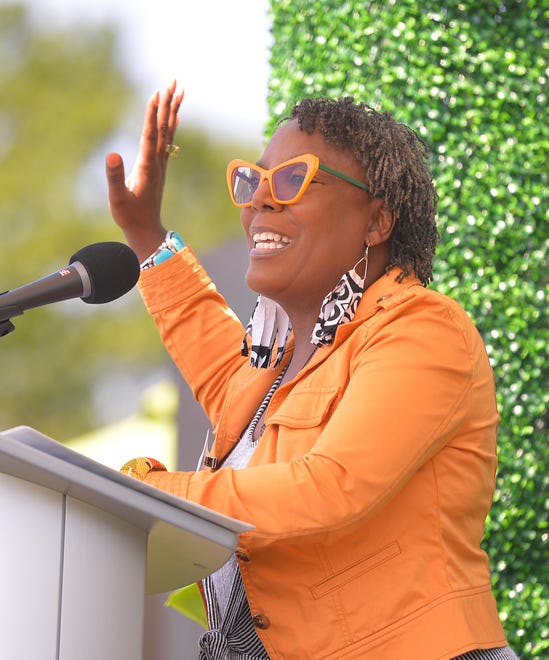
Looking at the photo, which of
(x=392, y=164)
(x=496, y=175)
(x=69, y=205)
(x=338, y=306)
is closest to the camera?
(x=338, y=306)

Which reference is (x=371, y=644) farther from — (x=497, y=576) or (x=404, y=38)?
(x=404, y=38)

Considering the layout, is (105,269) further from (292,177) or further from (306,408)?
(292,177)

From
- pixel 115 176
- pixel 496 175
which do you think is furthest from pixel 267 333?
pixel 496 175

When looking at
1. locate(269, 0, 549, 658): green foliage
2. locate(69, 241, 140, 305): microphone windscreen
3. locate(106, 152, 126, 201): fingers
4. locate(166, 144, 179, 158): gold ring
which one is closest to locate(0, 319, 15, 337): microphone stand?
locate(69, 241, 140, 305): microphone windscreen

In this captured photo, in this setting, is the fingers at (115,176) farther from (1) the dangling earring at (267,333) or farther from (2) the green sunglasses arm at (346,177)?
(2) the green sunglasses arm at (346,177)

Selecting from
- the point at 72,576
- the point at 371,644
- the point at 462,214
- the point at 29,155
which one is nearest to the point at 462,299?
the point at 462,214

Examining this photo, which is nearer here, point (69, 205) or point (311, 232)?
point (311, 232)

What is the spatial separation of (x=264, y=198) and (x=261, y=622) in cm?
93

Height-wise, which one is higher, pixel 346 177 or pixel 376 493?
pixel 346 177

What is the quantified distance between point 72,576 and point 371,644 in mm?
646

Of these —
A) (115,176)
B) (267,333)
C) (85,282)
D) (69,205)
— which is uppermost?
(69,205)

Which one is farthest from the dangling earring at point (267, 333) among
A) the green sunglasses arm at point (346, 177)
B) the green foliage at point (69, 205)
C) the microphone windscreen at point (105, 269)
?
the green foliage at point (69, 205)

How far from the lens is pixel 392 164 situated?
2471mm

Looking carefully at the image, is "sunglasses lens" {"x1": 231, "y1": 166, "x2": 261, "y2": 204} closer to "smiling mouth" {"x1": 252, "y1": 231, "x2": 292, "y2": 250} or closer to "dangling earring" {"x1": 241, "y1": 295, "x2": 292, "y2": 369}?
"smiling mouth" {"x1": 252, "y1": 231, "x2": 292, "y2": 250}
